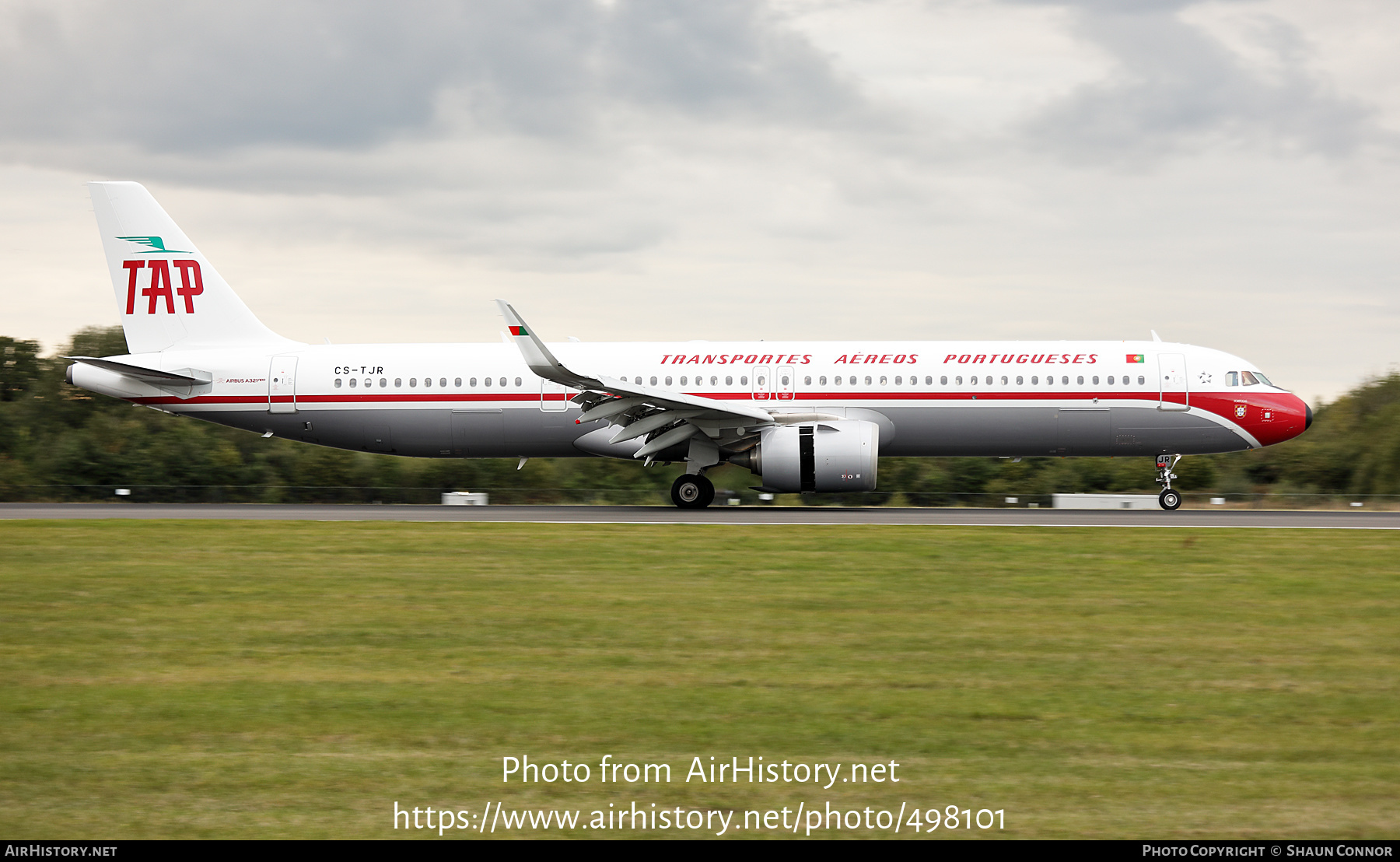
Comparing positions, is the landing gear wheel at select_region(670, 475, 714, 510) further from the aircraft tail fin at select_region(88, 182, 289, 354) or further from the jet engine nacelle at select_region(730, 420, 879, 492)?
the aircraft tail fin at select_region(88, 182, 289, 354)

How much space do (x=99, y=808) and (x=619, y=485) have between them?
27846 millimetres

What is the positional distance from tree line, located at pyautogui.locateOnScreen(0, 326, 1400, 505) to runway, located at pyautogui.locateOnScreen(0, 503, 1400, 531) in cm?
345

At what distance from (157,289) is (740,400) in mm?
14733

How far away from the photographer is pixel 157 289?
28.7 meters

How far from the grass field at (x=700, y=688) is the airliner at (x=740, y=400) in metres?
9.10

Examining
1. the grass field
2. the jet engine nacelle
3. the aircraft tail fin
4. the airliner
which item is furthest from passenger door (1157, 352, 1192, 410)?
the aircraft tail fin

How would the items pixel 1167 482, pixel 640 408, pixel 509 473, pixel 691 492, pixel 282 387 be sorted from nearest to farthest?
pixel 640 408
pixel 691 492
pixel 1167 482
pixel 282 387
pixel 509 473

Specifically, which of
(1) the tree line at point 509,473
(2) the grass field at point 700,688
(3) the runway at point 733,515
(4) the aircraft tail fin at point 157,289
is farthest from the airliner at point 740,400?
(2) the grass field at point 700,688

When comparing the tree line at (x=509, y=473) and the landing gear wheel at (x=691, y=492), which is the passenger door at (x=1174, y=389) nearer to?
the tree line at (x=509, y=473)

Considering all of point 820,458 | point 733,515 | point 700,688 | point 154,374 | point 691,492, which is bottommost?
point 700,688

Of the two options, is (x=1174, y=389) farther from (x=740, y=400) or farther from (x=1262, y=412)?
(x=740, y=400)

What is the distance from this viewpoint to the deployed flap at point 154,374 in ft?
88.8

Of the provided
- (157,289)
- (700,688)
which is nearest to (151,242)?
(157,289)

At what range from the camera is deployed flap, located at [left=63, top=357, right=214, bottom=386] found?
88.8 feet
